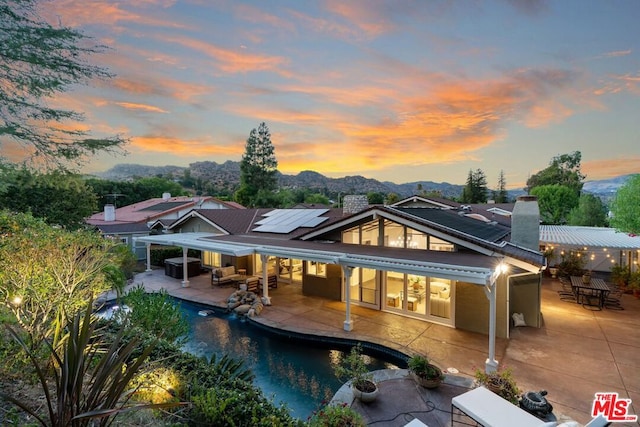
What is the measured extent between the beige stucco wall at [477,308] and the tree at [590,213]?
2908 centimetres

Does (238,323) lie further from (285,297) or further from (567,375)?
(567,375)

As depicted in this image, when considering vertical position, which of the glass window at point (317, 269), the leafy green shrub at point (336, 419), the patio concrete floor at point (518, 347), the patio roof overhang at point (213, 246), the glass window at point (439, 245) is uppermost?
the glass window at point (439, 245)

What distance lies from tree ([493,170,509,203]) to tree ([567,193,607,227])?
2929 cm

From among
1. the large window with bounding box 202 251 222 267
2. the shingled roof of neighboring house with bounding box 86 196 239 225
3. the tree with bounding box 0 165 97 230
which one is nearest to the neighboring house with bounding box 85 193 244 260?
the shingled roof of neighboring house with bounding box 86 196 239 225

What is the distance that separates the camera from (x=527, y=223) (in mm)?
12508

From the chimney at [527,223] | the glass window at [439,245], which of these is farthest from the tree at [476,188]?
the glass window at [439,245]

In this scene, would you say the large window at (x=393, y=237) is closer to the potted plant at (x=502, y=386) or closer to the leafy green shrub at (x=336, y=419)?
the potted plant at (x=502, y=386)

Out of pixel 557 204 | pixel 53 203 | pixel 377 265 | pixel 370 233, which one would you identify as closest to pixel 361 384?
pixel 377 265

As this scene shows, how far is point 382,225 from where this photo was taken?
13.2m

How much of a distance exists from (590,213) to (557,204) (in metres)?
9.25

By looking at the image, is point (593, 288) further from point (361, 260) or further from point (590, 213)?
point (590, 213)

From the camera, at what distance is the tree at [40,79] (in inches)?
317

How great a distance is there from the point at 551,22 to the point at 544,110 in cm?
551

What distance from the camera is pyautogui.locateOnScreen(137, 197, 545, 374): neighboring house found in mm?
9539
